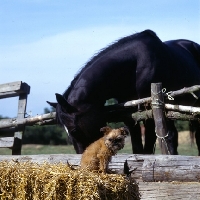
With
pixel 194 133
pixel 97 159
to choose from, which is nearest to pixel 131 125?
pixel 194 133

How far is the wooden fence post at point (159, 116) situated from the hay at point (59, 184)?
102 inches

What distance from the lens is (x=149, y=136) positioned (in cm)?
960

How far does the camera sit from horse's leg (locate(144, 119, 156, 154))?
369 inches

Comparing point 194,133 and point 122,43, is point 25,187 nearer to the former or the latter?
point 122,43

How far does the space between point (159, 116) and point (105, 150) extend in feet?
Result: 8.57

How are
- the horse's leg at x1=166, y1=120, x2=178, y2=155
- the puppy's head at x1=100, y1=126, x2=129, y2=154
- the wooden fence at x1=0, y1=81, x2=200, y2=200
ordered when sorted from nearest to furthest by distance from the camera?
the puppy's head at x1=100, y1=126, x2=129, y2=154 < the wooden fence at x1=0, y1=81, x2=200, y2=200 < the horse's leg at x1=166, y1=120, x2=178, y2=155

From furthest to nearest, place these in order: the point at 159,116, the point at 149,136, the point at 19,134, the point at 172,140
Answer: the point at 19,134
the point at 149,136
the point at 172,140
the point at 159,116

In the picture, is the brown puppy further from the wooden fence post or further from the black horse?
the black horse

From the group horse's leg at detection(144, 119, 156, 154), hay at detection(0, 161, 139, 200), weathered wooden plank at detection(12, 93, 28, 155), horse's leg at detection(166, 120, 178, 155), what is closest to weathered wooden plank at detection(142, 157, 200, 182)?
horse's leg at detection(166, 120, 178, 155)

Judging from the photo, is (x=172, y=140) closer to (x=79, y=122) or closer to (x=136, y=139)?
(x=79, y=122)

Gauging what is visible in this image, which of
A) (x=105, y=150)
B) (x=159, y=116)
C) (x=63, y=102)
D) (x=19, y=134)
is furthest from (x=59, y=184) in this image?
(x=19, y=134)

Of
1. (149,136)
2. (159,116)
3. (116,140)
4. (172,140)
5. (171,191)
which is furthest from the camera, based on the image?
(149,136)

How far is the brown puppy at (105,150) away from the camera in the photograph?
5.35 meters

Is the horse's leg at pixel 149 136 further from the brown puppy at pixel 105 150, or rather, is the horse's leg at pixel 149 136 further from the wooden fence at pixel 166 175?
the brown puppy at pixel 105 150
